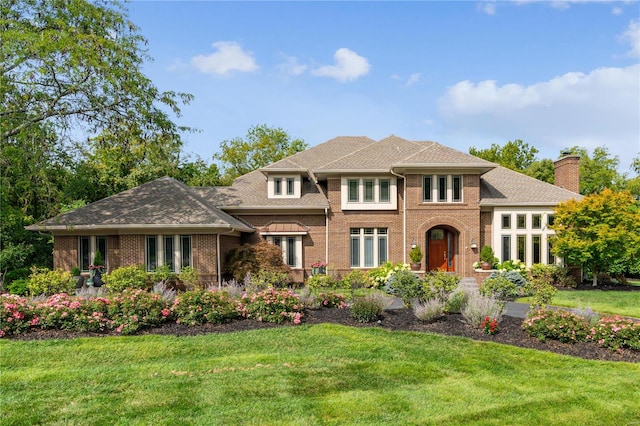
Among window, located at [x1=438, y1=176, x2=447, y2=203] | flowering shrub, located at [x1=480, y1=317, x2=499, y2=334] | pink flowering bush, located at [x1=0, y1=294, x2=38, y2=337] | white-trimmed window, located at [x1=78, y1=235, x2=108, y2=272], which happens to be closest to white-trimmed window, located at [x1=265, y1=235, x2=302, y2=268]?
window, located at [x1=438, y1=176, x2=447, y2=203]

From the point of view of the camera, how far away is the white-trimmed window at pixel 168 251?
55.4ft

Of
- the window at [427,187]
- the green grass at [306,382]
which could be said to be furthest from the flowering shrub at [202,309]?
the window at [427,187]

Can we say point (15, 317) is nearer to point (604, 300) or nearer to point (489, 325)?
point (489, 325)

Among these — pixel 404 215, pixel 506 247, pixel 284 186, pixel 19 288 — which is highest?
pixel 284 186

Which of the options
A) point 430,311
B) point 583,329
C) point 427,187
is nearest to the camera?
point 583,329

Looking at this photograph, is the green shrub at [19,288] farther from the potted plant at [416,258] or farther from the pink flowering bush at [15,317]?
the potted plant at [416,258]

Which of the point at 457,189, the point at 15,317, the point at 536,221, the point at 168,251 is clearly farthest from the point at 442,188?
the point at 15,317

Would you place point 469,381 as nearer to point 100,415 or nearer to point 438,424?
point 438,424

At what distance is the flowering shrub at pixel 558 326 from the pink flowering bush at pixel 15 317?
10.2m

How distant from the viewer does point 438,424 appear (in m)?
5.18

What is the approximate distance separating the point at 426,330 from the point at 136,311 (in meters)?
6.15

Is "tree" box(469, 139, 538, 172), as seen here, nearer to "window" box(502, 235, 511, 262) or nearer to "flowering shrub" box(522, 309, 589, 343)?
"window" box(502, 235, 511, 262)

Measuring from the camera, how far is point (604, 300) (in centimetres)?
1473

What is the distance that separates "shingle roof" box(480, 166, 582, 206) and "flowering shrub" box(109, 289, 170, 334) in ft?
48.5
